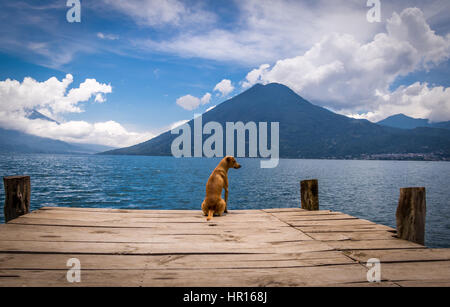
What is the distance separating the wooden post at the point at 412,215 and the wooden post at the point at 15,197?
7.24 meters

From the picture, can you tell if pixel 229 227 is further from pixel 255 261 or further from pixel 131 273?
pixel 131 273

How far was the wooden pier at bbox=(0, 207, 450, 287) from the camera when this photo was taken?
262 cm

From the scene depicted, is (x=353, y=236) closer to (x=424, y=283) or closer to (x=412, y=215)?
(x=412, y=215)

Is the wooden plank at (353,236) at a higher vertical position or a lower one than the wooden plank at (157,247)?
lower

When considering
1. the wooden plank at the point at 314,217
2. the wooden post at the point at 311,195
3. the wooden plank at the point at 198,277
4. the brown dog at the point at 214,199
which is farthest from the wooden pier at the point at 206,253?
the wooden post at the point at 311,195

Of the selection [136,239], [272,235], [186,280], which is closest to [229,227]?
[272,235]

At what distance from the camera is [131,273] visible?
8.89ft

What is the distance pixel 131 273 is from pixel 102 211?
391 centimetres

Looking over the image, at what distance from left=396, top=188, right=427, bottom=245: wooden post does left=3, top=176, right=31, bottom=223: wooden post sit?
724cm

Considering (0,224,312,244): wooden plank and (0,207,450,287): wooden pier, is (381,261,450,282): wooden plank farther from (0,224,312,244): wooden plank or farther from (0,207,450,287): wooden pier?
(0,224,312,244): wooden plank

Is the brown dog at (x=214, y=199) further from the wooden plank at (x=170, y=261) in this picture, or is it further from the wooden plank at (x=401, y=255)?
the wooden plank at (x=401, y=255)

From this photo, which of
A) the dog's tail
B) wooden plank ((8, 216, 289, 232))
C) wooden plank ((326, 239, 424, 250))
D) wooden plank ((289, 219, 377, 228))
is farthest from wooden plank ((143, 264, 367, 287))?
the dog's tail

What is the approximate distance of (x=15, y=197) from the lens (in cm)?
514

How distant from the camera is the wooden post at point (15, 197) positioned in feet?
16.7
